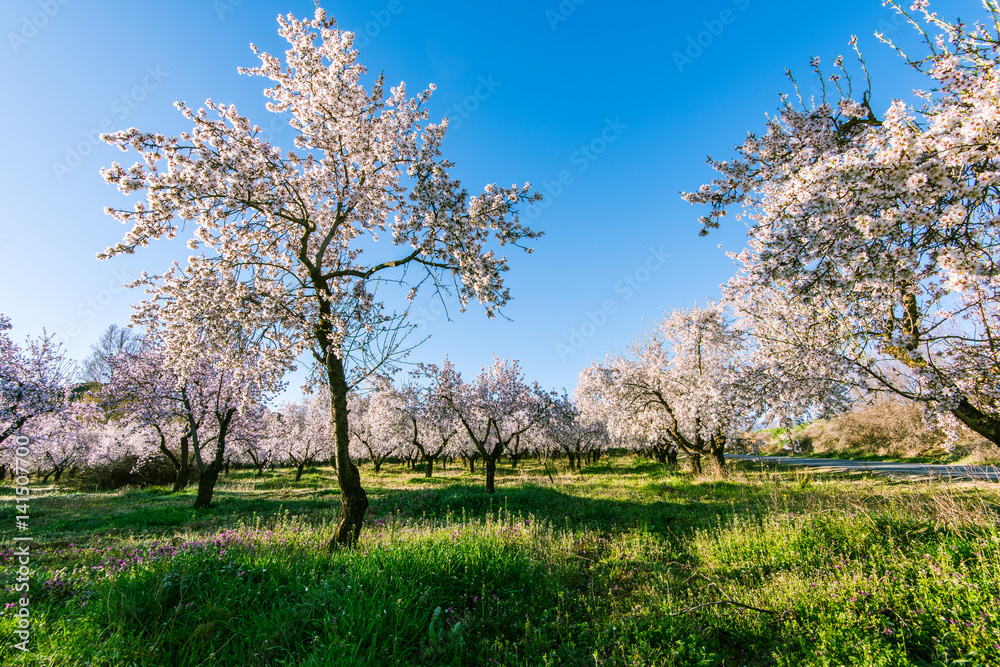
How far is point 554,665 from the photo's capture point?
3.80m

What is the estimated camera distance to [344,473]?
771 centimetres

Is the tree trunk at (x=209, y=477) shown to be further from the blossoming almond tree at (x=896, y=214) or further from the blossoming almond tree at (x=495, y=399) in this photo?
the blossoming almond tree at (x=896, y=214)

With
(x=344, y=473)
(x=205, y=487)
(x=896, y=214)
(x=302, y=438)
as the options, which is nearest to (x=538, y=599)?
(x=344, y=473)

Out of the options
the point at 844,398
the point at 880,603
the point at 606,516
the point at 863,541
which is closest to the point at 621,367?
the point at 844,398

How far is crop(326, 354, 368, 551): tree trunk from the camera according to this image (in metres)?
7.68

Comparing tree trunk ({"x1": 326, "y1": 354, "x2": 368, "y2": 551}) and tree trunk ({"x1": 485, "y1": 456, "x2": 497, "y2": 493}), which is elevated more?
tree trunk ({"x1": 326, "y1": 354, "x2": 368, "y2": 551})

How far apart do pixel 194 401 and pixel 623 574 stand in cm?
1985

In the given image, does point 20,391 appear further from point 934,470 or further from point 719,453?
point 934,470

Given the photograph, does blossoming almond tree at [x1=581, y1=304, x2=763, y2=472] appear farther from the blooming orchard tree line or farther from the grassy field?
the grassy field

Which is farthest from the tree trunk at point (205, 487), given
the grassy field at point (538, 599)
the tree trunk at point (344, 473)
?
the tree trunk at point (344, 473)

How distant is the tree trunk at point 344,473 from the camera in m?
7.68

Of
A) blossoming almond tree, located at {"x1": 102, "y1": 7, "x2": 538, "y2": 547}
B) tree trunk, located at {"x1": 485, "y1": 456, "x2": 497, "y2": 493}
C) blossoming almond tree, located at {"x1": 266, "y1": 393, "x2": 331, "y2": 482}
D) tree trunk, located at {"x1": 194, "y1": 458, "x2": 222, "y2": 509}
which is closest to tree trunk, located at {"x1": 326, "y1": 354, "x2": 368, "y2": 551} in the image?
blossoming almond tree, located at {"x1": 102, "y1": 7, "x2": 538, "y2": 547}

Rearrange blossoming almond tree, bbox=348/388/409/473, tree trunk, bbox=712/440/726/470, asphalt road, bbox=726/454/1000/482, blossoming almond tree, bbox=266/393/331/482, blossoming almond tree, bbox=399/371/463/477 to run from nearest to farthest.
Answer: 1. asphalt road, bbox=726/454/1000/482
2. tree trunk, bbox=712/440/726/470
3. blossoming almond tree, bbox=399/371/463/477
4. blossoming almond tree, bbox=348/388/409/473
5. blossoming almond tree, bbox=266/393/331/482

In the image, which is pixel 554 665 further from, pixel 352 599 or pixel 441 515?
pixel 441 515
